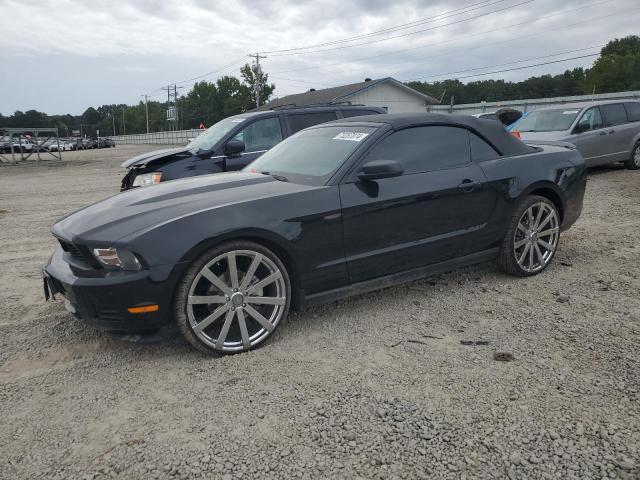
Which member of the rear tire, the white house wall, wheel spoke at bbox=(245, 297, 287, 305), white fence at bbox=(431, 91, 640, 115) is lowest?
wheel spoke at bbox=(245, 297, 287, 305)

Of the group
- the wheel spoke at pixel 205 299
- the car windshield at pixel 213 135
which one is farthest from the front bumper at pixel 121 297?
the car windshield at pixel 213 135

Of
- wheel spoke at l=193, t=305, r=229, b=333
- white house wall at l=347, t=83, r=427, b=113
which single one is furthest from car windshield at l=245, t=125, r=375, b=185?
white house wall at l=347, t=83, r=427, b=113

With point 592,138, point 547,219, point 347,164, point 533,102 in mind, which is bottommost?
point 547,219

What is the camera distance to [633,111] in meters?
11.1

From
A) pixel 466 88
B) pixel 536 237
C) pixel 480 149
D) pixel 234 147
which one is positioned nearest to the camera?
pixel 480 149

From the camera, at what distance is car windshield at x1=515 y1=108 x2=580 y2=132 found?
10352 mm

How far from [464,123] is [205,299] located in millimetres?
2740

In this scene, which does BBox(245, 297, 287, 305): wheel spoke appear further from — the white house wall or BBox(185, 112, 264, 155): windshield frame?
the white house wall

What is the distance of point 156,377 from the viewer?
3.05 metres

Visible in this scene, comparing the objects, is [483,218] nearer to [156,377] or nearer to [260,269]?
[260,269]

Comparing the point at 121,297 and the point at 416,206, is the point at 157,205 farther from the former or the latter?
the point at 416,206

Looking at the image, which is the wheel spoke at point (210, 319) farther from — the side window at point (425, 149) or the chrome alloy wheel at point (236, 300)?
the side window at point (425, 149)

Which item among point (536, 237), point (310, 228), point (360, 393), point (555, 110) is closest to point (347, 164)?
point (310, 228)

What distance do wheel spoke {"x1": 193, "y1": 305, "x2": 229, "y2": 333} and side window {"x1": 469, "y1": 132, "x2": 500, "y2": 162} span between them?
2515 mm
